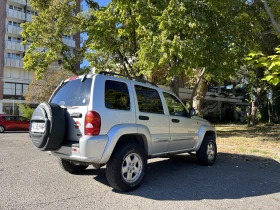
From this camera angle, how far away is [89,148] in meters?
4.51

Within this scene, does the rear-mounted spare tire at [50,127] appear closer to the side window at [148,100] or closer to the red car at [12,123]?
the side window at [148,100]

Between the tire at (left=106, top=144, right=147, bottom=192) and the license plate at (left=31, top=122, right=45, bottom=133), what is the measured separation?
1338 millimetres

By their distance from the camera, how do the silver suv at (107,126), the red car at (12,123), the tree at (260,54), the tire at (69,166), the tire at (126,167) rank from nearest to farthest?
the silver suv at (107,126), the tire at (126,167), the tree at (260,54), the tire at (69,166), the red car at (12,123)

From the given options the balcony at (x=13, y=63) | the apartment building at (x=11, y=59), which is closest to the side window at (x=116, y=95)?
the apartment building at (x=11, y=59)

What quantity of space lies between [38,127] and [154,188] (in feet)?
8.01

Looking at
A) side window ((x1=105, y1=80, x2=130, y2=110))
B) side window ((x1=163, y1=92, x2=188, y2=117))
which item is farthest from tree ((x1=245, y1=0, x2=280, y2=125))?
side window ((x1=105, y1=80, x2=130, y2=110))

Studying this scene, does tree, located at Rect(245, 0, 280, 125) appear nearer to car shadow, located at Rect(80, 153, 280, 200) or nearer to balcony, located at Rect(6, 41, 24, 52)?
car shadow, located at Rect(80, 153, 280, 200)

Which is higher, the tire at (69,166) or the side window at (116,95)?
the side window at (116,95)

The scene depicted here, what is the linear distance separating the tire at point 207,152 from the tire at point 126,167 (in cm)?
240

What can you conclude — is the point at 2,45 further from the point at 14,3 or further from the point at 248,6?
the point at 248,6

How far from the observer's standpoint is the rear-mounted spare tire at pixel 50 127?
186 inches

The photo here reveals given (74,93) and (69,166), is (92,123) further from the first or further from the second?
(69,166)

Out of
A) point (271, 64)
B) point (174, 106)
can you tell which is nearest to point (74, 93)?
point (174, 106)

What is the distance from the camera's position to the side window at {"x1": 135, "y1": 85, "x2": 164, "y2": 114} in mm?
5574
